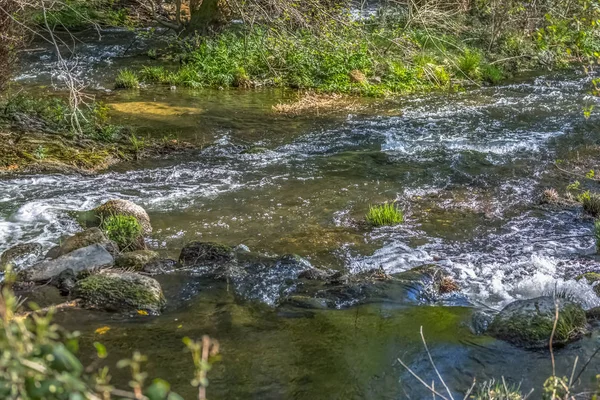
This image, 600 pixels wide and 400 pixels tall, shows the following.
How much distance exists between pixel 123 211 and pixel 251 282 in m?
2.23

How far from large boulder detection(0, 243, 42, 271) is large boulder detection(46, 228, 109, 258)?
16 cm

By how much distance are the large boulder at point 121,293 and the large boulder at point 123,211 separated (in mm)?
1839

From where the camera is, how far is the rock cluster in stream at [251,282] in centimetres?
531

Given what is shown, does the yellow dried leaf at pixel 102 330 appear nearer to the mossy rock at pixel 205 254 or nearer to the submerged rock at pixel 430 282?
the mossy rock at pixel 205 254

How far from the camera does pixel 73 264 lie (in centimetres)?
638

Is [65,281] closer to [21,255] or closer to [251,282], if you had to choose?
[21,255]

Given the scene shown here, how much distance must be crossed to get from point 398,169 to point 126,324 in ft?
19.6

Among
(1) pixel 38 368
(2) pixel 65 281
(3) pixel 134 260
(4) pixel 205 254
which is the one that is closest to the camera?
(1) pixel 38 368

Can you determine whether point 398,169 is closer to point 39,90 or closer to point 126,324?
point 126,324

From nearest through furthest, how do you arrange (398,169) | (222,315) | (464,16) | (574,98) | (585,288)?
(222,315) < (585,288) < (398,169) < (574,98) < (464,16)

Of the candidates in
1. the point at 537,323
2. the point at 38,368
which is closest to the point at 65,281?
the point at 537,323

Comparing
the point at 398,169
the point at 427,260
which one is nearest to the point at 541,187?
the point at 398,169

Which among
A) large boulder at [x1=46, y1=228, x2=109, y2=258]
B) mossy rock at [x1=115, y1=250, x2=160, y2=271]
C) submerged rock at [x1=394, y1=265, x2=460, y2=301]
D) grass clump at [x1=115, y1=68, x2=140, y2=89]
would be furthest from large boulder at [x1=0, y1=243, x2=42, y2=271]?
grass clump at [x1=115, y1=68, x2=140, y2=89]

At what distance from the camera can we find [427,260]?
7066 mm
